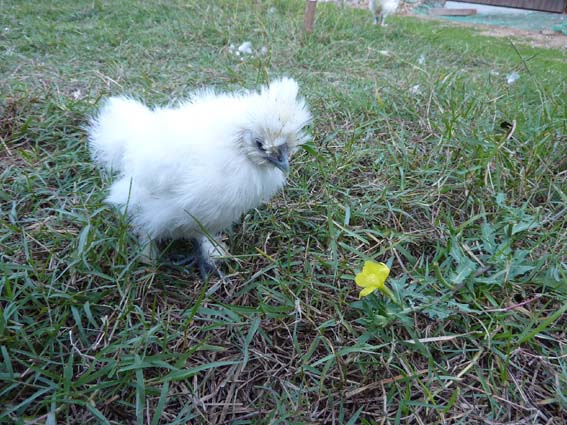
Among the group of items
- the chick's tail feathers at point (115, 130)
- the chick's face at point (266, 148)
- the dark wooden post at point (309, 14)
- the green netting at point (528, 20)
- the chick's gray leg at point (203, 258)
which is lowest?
the chick's gray leg at point (203, 258)

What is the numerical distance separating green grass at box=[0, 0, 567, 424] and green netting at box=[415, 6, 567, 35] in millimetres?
4955

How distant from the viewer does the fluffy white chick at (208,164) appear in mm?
1482

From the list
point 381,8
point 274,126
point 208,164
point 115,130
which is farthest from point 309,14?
point 208,164

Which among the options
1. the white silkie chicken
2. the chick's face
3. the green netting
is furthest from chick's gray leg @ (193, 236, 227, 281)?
the green netting

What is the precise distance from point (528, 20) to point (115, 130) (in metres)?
7.75

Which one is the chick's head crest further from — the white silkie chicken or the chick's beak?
the white silkie chicken

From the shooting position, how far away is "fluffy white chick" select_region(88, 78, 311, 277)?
148cm

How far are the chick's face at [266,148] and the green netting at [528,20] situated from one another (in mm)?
6928

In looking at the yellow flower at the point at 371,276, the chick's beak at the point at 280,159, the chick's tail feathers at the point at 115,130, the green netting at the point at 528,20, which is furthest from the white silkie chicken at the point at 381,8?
the yellow flower at the point at 371,276

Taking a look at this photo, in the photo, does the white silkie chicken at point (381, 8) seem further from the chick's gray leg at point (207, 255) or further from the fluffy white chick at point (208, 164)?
the chick's gray leg at point (207, 255)

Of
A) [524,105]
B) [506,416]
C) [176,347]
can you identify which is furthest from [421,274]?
[524,105]

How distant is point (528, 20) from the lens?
277 inches

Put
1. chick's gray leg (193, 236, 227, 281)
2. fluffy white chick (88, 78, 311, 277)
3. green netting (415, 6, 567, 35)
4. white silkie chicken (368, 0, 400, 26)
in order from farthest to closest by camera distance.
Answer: white silkie chicken (368, 0, 400, 26)
green netting (415, 6, 567, 35)
chick's gray leg (193, 236, 227, 281)
fluffy white chick (88, 78, 311, 277)

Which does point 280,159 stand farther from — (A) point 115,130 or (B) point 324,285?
(A) point 115,130
